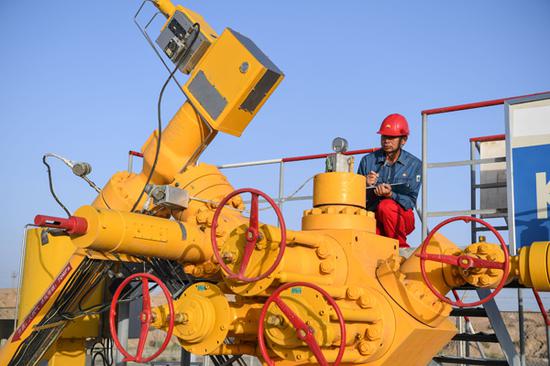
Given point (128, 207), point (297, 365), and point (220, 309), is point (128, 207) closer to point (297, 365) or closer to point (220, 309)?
point (220, 309)

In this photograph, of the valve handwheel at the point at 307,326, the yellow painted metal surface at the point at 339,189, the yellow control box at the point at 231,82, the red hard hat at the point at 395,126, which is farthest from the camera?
the red hard hat at the point at 395,126

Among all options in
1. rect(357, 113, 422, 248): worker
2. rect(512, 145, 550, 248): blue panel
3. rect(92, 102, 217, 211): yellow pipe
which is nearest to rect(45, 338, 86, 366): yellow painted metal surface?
rect(92, 102, 217, 211): yellow pipe

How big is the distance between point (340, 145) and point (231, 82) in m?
1.04

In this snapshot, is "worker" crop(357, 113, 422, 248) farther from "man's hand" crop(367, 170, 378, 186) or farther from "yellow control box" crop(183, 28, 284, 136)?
"yellow control box" crop(183, 28, 284, 136)

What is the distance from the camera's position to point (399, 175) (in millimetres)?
5875

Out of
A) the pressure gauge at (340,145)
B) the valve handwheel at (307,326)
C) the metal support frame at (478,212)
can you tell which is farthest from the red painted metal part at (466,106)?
the valve handwheel at (307,326)

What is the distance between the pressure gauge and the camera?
4754 millimetres

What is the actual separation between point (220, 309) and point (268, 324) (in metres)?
0.43

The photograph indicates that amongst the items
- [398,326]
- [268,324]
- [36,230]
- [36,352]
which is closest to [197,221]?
[268,324]

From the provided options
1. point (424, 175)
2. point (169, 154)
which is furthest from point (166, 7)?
point (424, 175)

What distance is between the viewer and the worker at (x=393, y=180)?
18.1ft

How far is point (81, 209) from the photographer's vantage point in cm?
395

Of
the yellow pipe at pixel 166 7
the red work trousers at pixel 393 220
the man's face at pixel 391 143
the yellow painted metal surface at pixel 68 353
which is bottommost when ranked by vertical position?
the yellow painted metal surface at pixel 68 353

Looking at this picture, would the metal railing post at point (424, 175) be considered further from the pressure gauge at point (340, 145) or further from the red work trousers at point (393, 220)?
the pressure gauge at point (340, 145)
